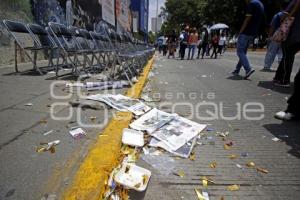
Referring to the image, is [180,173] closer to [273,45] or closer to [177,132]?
[177,132]

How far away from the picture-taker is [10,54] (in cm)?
743

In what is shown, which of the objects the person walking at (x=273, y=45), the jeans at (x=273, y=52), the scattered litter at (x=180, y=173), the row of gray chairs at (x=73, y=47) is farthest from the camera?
the jeans at (x=273, y=52)

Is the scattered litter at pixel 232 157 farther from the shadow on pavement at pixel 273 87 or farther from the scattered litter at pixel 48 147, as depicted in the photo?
the shadow on pavement at pixel 273 87

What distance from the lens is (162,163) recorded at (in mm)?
2451

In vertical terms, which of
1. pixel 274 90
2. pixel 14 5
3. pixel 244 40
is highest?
pixel 14 5

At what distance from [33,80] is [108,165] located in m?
3.93

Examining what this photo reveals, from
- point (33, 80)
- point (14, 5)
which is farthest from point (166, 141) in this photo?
point (14, 5)

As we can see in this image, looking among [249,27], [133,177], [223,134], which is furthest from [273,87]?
[133,177]

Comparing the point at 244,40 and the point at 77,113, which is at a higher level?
the point at 244,40

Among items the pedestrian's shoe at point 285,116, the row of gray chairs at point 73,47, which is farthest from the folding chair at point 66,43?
the pedestrian's shoe at point 285,116

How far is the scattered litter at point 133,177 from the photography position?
6.54 ft

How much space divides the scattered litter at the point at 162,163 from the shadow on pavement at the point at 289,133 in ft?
3.91

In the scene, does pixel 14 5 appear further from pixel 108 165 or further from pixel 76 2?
pixel 108 165

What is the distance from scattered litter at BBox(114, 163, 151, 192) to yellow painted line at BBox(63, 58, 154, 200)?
0.10 meters
